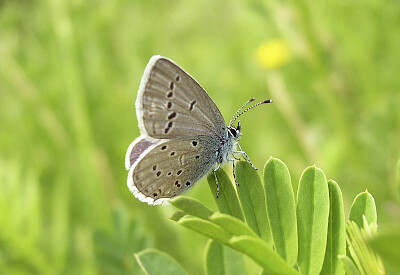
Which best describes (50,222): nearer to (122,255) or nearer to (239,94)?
(122,255)

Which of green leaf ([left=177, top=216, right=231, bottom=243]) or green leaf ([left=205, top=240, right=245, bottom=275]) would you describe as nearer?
green leaf ([left=177, top=216, right=231, bottom=243])

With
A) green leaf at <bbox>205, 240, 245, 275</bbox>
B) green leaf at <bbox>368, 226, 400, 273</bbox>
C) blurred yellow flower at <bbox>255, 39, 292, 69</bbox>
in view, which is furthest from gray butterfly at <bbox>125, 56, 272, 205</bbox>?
blurred yellow flower at <bbox>255, 39, 292, 69</bbox>

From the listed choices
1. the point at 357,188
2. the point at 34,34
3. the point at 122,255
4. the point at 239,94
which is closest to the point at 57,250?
the point at 122,255

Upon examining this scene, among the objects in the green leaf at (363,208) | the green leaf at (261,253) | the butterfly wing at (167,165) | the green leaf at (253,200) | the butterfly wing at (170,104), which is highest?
the butterfly wing at (170,104)

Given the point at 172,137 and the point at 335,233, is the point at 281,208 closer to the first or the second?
the point at 335,233

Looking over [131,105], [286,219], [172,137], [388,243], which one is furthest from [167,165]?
[131,105]

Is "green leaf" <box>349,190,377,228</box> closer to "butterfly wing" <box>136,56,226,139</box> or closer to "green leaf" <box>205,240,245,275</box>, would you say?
"green leaf" <box>205,240,245,275</box>

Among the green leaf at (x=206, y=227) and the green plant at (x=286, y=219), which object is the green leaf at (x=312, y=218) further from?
the green leaf at (x=206, y=227)

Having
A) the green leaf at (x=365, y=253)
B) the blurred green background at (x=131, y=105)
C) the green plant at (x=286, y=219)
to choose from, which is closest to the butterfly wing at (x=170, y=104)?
the green plant at (x=286, y=219)
